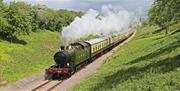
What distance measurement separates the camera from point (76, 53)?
4175 centimetres

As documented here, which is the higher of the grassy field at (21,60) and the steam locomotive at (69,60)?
the steam locomotive at (69,60)

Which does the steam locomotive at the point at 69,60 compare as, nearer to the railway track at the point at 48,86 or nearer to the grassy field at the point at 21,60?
the railway track at the point at 48,86

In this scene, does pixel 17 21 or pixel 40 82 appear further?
pixel 17 21

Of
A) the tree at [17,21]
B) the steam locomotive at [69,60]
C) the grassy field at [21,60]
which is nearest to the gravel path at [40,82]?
the steam locomotive at [69,60]

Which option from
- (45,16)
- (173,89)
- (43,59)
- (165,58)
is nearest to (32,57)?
(43,59)

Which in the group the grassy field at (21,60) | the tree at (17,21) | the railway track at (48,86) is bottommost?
the grassy field at (21,60)

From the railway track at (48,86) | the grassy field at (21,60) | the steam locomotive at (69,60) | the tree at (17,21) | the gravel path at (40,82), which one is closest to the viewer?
the railway track at (48,86)

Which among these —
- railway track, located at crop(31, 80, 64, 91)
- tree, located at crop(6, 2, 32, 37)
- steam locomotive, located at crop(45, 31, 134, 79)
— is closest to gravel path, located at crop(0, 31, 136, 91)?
railway track, located at crop(31, 80, 64, 91)

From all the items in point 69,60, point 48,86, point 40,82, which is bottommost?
point 40,82

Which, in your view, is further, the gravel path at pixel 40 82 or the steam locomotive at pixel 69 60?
the steam locomotive at pixel 69 60

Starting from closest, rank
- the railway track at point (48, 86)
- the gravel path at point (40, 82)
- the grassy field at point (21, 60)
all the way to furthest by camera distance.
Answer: the railway track at point (48, 86) < the gravel path at point (40, 82) < the grassy field at point (21, 60)

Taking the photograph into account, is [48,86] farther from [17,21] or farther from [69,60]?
[17,21]

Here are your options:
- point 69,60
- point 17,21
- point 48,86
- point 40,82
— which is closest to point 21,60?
point 69,60

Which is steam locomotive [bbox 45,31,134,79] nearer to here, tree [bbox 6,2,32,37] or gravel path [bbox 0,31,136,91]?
gravel path [bbox 0,31,136,91]
